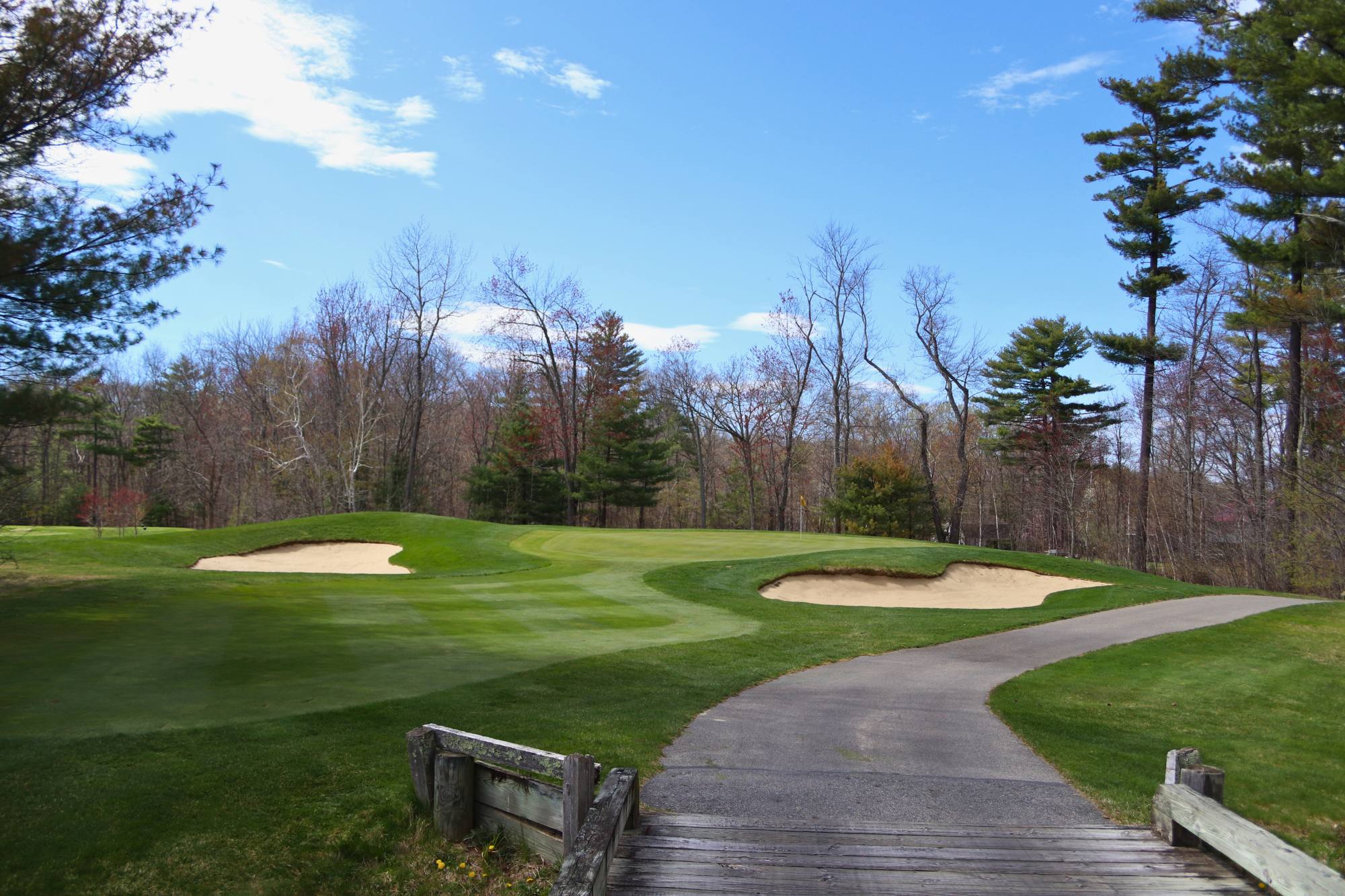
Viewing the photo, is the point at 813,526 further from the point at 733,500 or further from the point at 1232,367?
the point at 1232,367

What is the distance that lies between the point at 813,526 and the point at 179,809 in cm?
5634

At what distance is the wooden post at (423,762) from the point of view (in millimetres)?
5473

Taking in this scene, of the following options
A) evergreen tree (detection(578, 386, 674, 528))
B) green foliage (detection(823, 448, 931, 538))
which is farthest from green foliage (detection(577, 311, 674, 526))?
green foliage (detection(823, 448, 931, 538))

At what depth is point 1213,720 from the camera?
361 inches

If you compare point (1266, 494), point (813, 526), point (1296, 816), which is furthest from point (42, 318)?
point (813, 526)

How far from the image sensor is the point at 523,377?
50.2 metres

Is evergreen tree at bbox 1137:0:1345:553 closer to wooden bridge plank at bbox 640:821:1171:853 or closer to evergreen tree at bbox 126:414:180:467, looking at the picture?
wooden bridge plank at bbox 640:821:1171:853

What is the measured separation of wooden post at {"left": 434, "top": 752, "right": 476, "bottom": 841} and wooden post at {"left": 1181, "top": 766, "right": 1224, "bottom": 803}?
4.58 metres

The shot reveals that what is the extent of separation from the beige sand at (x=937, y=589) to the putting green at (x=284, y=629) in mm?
3191

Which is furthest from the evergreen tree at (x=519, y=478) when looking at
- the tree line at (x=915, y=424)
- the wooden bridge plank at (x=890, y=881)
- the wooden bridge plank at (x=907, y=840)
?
the wooden bridge plank at (x=890, y=881)

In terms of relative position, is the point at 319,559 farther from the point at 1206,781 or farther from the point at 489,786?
the point at 1206,781

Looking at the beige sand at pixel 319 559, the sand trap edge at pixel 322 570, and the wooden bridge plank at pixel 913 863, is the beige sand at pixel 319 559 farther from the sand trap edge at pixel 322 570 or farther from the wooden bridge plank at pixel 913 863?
the wooden bridge plank at pixel 913 863

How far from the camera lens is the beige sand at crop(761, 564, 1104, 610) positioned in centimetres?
2009

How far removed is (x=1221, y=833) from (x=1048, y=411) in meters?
43.2
